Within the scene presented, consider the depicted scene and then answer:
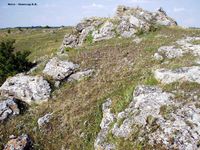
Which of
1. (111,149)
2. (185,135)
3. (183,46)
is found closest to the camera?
(185,135)

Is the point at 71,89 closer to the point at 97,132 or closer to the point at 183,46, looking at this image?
the point at 97,132

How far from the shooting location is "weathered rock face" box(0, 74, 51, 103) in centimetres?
2589

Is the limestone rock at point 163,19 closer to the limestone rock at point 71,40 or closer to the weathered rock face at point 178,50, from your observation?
the limestone rock at point 71,40

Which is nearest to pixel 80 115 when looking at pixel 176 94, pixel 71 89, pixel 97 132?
pixel 97 132

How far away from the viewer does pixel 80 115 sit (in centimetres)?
2255

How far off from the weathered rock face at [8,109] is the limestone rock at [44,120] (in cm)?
211

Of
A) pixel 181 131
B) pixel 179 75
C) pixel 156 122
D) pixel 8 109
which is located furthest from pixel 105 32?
pixel 181 131

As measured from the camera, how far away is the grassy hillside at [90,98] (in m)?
21.3

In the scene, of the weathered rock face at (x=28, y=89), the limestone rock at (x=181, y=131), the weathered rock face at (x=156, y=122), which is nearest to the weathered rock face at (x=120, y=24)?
the weathered rock face at (x=28, y=89)

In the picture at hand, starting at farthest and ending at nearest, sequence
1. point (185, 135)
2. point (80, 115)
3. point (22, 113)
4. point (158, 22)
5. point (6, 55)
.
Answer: point (158, 22) < point (6, 55) < point (22, 113) < point (80, 115) < point (185, 135)

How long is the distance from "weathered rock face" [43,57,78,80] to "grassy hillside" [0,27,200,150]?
2.93 feet

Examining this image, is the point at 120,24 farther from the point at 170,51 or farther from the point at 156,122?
the point at 156,122

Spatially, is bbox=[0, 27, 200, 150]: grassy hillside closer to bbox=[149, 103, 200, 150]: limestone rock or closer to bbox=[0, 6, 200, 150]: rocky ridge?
bbox=[0, 6, 200, 150]: rocky ridge

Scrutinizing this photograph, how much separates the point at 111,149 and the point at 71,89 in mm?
8613
